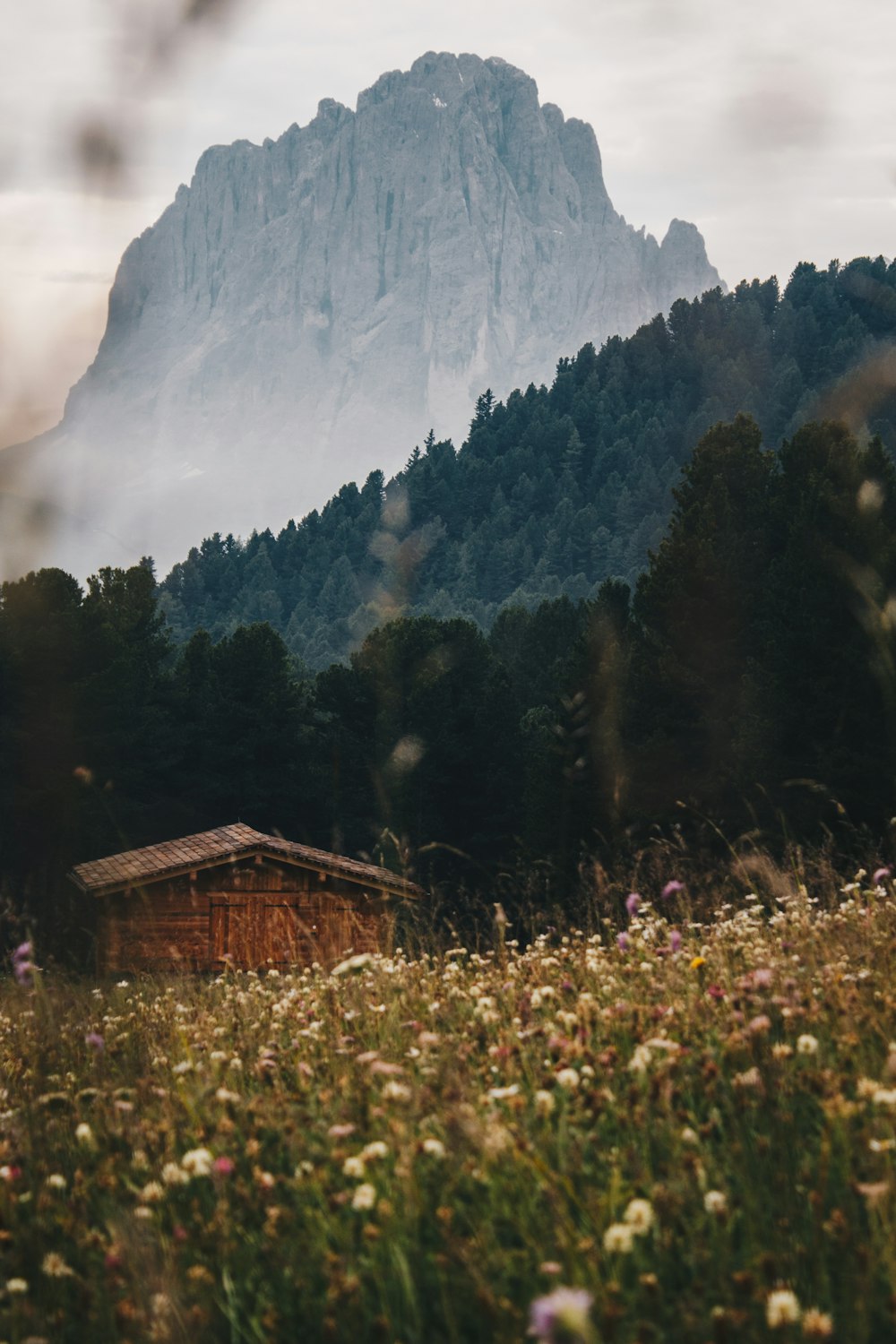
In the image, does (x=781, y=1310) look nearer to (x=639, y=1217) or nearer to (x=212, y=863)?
(x=639, y=1217)

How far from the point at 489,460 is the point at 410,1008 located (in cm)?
17880

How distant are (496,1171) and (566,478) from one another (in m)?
173

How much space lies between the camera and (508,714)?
53625 mm

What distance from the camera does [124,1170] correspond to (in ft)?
15.8

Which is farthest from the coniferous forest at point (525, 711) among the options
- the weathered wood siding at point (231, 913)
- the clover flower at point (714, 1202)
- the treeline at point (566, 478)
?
the treeline at point (566, 478)

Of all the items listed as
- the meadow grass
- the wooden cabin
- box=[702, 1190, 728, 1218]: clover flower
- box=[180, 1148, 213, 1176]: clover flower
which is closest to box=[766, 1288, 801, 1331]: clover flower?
the meadow grass

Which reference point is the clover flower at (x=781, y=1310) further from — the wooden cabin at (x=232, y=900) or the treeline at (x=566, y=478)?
the treeline at (x=566, y=478)

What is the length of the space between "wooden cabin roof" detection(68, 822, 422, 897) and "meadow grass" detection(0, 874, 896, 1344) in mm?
21304

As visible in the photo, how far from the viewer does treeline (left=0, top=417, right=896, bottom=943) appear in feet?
112

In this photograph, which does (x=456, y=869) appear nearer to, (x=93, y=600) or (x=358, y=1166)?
(x=93, y=600)

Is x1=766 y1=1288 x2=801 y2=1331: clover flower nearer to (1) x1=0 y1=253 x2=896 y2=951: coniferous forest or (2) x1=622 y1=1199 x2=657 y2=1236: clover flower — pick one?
(2) x1=622 y1=1199 x2=657 y2=1236: clover flower

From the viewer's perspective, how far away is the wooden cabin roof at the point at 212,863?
27750 mm

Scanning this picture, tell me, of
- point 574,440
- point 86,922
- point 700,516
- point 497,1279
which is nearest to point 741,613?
point 700,516

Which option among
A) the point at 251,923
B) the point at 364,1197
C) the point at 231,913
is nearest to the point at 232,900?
the point at 231,913
